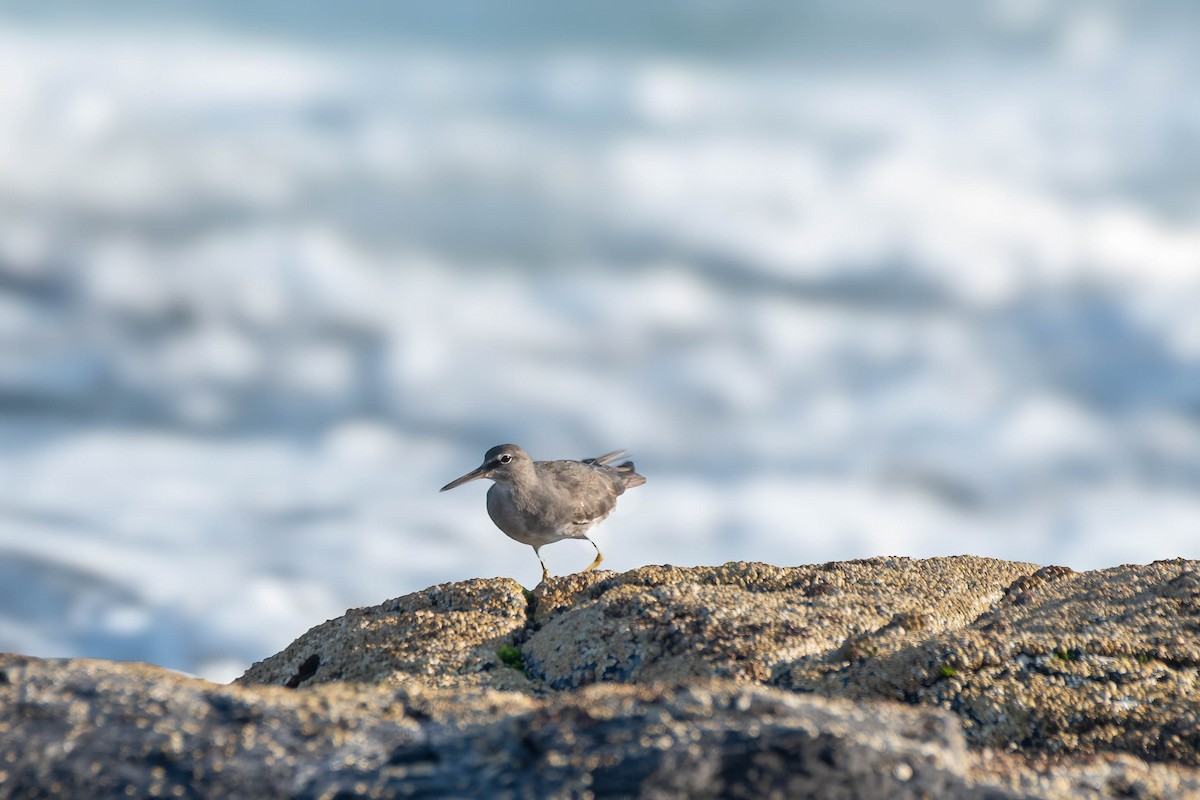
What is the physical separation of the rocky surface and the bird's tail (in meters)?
7.88

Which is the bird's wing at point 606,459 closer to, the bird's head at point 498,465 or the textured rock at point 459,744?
the bird's head at point 498,465

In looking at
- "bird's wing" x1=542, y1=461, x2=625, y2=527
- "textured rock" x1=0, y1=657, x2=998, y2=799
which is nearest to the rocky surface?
"textured rock" x1=0, y1=657, x2=998, y2=799

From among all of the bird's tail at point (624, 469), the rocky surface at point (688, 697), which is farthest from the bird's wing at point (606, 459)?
the rocky surface at point (688, 697)

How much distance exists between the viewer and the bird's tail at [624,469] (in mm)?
17516

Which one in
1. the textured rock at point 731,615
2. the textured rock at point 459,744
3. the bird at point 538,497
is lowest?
the textured rock at point 459,744

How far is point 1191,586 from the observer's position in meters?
8.81

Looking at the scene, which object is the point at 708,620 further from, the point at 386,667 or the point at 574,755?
the point at 574,755

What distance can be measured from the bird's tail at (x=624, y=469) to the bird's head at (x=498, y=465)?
222 centimetres

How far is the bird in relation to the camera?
14625mm

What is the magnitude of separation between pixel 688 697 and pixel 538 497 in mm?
9551

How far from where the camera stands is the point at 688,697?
17.4 ft

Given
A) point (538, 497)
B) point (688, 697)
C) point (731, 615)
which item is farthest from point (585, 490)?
point (688, 697)

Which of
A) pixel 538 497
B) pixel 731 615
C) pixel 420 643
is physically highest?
pixel 538 497

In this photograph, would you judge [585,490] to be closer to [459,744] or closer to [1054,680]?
[1054,680]
